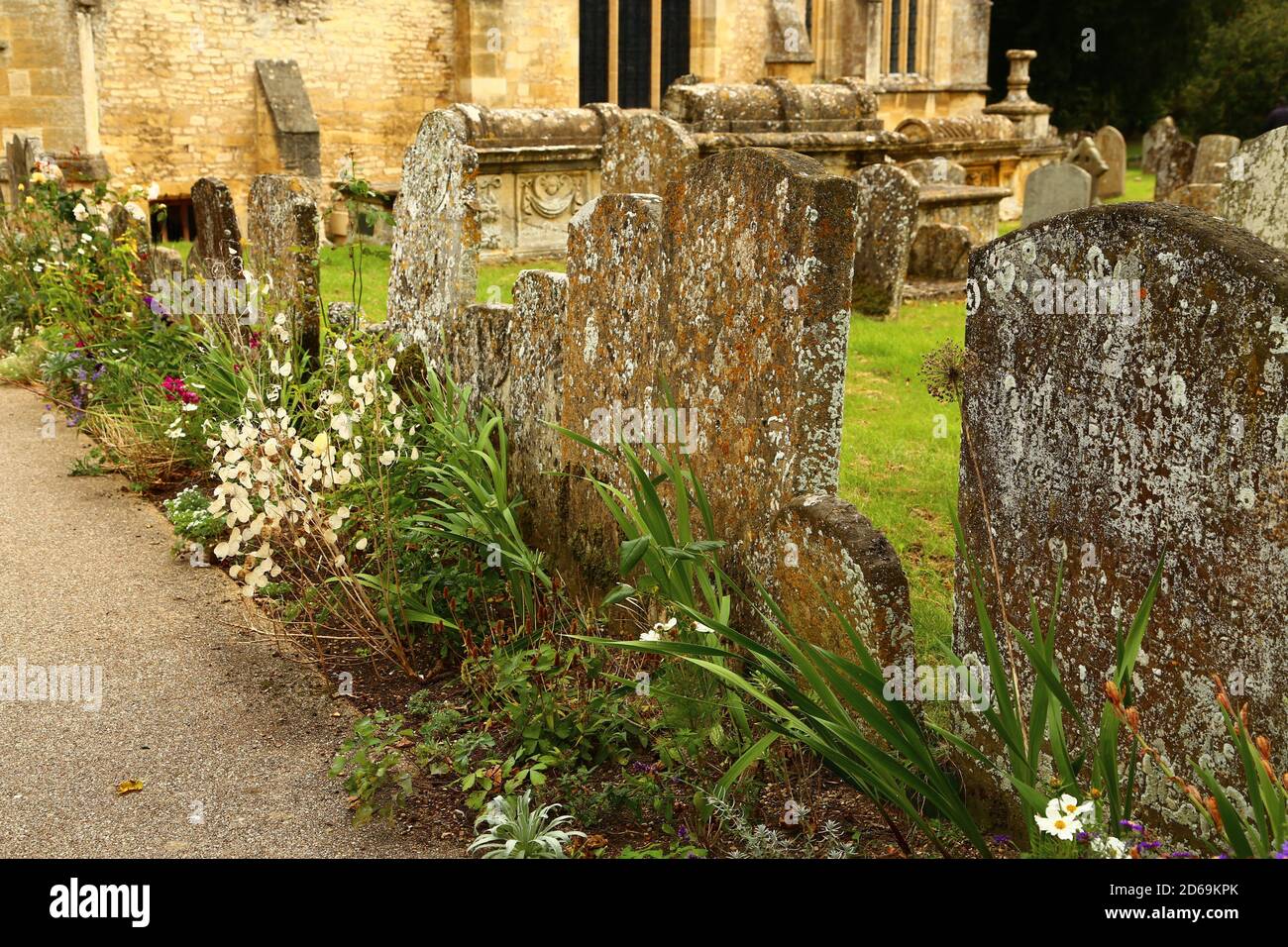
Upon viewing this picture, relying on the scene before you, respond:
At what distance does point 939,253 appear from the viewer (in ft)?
39.3

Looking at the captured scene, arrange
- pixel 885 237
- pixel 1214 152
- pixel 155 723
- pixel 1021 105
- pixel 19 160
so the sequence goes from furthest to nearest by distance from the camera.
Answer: pixel 1021 105 < pixel 1214 152 < pixel 19 160 < pixel 885 237 < pixel 155 723

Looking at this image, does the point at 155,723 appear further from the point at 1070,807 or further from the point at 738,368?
the point at 1070,807

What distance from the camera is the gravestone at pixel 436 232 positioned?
20.3 ft

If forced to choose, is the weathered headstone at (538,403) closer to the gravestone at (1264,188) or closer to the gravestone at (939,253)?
the gravestone at (1264,188)

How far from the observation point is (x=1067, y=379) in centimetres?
309

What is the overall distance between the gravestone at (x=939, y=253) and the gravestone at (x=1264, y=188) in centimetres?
518

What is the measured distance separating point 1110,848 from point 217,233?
660 centimetres

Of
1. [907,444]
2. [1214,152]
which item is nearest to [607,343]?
[907,444]

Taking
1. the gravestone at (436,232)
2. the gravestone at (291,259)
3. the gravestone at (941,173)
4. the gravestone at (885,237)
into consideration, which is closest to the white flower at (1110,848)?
the gravestone at (436,232)

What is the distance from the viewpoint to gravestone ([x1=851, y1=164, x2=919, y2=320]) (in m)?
10.6

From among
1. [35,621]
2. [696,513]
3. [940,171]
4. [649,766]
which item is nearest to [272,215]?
[35,621]

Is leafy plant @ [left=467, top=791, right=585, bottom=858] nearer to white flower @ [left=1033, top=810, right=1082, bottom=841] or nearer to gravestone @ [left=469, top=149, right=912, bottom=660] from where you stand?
gravestone @ [left=469, top=149, right=912, bottom=660]

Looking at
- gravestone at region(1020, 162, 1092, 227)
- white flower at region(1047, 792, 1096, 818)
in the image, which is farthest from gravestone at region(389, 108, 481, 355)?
gravestone at region(1020, 162, 1092, 227)

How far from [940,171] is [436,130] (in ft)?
29.9
